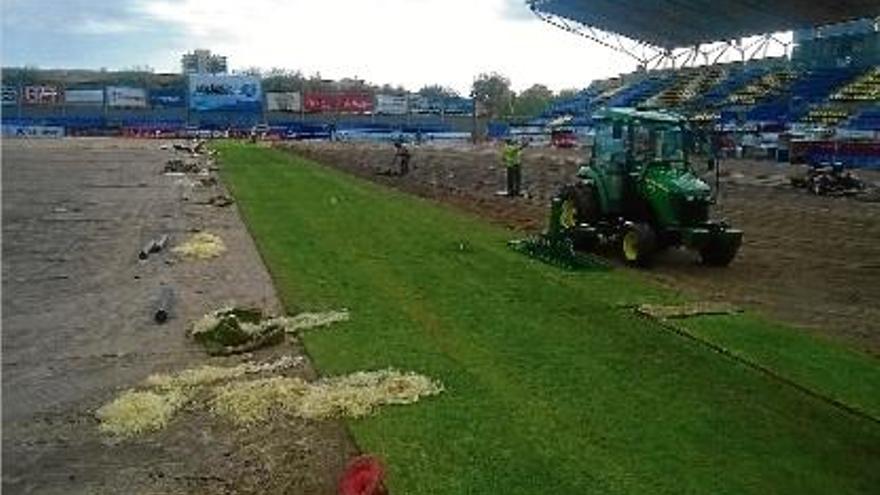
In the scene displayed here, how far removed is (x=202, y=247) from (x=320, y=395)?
9830mm

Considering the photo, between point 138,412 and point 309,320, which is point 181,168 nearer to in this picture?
point 309,320

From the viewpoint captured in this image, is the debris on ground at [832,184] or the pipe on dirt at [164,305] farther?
the debris on ground at [832,184]

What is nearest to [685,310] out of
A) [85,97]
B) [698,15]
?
[698,15]

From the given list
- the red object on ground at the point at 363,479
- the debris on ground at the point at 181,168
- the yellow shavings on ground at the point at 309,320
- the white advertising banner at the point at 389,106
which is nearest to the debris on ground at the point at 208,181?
the debris on ground at the point at 181,168

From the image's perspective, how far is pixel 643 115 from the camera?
17.5 meters

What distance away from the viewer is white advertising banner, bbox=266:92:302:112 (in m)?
99.4

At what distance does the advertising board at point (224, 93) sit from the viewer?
314 feet

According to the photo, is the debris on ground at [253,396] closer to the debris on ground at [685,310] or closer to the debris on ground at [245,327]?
the debris on ground at [245,327]

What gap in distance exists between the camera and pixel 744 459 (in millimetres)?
7445

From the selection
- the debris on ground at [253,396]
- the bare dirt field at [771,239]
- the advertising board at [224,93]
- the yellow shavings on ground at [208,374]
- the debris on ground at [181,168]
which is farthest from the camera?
the advertising board at [224,93]

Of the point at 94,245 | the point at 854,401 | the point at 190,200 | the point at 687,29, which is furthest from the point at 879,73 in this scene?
the point at 854,401

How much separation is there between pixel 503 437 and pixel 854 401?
325 centimetres

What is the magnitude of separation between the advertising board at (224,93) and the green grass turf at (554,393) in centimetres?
8223

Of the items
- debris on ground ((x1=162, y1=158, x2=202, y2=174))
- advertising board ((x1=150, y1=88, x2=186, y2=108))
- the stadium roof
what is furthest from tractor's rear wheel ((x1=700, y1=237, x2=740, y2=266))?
advertising board ((x1=150, y1=88, x2=186, y2=108))
